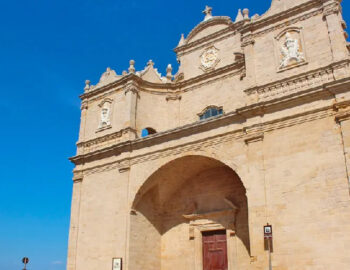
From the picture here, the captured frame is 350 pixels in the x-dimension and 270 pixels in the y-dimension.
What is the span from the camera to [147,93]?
18.8 m

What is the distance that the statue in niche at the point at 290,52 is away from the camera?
13973 mm

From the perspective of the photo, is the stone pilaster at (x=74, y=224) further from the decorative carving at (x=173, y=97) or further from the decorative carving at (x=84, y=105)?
the decorative carving at (x=173, y=97)

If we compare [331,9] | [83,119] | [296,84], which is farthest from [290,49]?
[83,119]

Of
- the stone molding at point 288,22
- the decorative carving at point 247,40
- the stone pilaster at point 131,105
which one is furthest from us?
the stone pilaster at point 131,105

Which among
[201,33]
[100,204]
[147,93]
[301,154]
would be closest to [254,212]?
[301,154]

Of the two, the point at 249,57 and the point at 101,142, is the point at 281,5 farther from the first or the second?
the point at 101,142

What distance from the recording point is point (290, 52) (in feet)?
46.5

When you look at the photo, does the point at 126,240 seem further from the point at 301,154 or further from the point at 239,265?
the point at 301,154

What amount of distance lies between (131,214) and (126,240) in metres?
0.99

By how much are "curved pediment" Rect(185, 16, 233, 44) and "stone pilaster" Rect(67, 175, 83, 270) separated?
28.2 ft

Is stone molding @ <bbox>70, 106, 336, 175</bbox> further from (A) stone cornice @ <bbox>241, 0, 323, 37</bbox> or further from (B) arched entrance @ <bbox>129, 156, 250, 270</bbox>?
(A) stone cornice @ <bbox>241, 0, 323, 37</bbox>

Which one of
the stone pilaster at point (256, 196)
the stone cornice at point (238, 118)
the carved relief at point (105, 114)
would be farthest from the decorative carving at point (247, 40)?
the carved relief at point (105, 114)

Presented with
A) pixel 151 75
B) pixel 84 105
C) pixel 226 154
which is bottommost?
pixel 226 154

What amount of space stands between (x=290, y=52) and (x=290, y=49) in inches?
4.9
